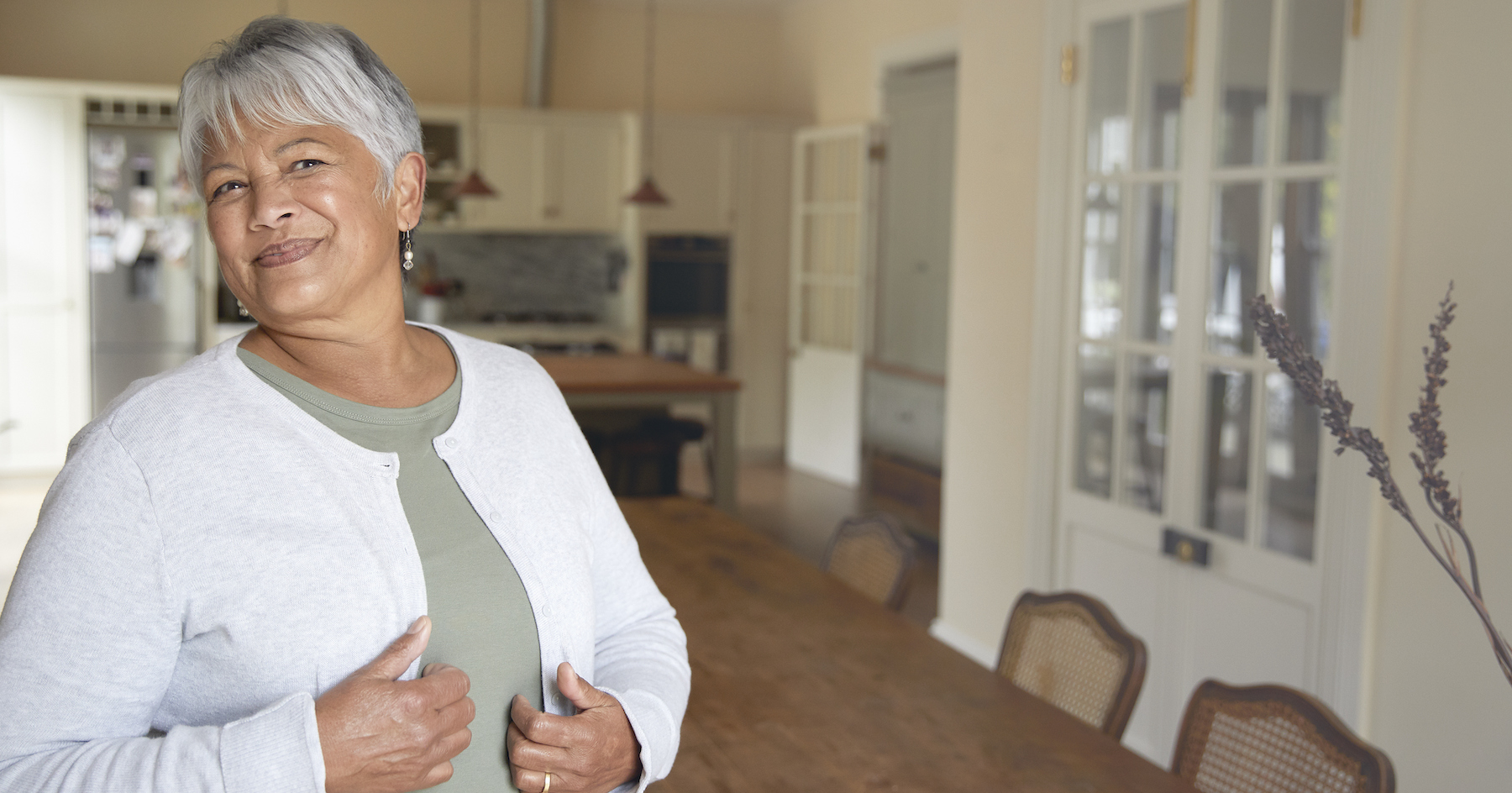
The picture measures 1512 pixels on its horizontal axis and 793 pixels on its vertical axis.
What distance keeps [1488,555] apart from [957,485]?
2.09 meters

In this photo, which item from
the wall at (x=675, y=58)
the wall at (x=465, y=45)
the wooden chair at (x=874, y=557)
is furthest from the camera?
the wall at (x=675, y=58)

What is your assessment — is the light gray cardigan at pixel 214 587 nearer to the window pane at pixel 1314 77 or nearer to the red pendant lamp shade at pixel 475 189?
the window pane at pixel 1314 77

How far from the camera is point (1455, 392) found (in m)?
2.40

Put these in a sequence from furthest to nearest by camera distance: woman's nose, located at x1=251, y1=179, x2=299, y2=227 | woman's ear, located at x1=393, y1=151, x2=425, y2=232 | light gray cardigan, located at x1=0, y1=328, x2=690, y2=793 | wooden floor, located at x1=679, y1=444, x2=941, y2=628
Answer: wooden floor, located at x1=679, y1=444, x2=941, y2=628
woman's ear, located at x1=393, y1=151, x2=425, y2=232
woman's nose, located at x1=251, y1=179, x2=299, y2=227
light gray cardigan, located at x1=0, y1=328, x2=690, y2=793

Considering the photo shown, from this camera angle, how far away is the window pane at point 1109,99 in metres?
3.48

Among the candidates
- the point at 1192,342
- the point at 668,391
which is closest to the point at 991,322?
the point at 1192,342

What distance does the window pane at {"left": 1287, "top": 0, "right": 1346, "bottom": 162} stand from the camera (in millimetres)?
2768

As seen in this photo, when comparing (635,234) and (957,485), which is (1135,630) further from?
(635,234)

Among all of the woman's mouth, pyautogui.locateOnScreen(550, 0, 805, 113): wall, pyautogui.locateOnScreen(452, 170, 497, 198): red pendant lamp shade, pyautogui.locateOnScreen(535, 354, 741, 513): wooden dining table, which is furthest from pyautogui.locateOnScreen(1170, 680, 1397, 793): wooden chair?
pyautogui.locateOnScreen(550, 0, 805, 113): wall

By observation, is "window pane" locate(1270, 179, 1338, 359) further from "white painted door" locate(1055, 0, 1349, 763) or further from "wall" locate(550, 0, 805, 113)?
"wall" locate(550, 0, 805, 113)

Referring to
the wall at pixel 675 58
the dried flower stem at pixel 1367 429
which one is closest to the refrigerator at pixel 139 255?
the wall at pixel 675 58

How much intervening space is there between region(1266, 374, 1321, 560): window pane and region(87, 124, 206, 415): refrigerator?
6320 millimetres

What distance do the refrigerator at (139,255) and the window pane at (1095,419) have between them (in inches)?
225

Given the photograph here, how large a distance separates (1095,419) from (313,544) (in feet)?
9.64
